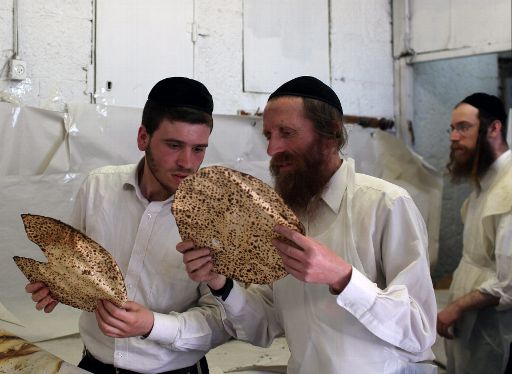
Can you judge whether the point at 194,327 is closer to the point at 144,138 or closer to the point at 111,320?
the point at 111,320

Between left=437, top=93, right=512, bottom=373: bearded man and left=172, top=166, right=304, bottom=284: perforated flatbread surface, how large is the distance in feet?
4.30

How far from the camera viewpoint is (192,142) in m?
1.47

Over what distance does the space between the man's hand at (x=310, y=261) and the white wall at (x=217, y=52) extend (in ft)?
6.06

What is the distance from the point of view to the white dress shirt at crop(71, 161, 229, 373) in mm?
1462

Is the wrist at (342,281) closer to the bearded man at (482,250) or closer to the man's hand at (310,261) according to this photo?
the man's hand at (310,261)

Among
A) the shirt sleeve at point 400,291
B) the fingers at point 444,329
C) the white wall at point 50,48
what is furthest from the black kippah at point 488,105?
the white wall at point 50,48

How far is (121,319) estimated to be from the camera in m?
1.31

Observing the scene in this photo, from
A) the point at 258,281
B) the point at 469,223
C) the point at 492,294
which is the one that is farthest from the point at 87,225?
the point at 469,223

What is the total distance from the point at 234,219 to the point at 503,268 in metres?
1.41

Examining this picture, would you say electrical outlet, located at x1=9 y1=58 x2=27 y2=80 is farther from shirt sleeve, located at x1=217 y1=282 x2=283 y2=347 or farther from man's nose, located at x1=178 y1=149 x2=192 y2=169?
shirt sleeve, located at x1=217 y1=282 x2=283 y2=347

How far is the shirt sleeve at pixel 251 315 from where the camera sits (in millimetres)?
1423

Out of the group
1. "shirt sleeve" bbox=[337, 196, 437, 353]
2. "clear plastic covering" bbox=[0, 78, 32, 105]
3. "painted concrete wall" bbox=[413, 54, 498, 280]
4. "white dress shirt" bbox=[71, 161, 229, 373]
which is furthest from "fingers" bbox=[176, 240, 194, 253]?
"painted concrete wall" bbox=[413, 54, 498, 280]

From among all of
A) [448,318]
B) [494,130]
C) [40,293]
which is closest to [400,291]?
[40,293]

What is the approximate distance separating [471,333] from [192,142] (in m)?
1.61
